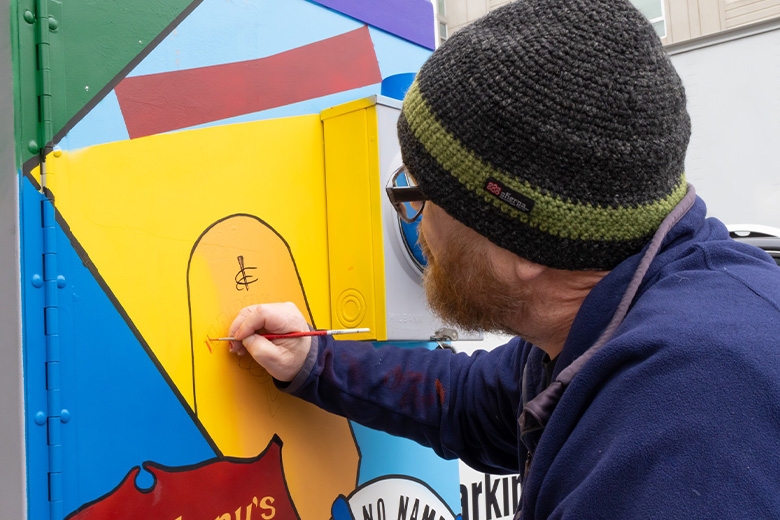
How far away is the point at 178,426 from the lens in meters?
1.63

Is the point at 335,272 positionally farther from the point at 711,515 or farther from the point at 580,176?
the point at 711,515

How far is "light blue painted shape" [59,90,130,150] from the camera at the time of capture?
150 centimetres

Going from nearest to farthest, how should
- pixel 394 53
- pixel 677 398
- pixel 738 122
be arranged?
pixel 677 398, pixel 394 53, pixel 738 122

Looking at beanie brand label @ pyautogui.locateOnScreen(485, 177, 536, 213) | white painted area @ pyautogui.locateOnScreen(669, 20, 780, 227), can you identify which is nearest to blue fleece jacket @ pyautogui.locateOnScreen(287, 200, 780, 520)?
beanie brand label @ pyautogui.locateOnScreen(485, 177, 536, 213)

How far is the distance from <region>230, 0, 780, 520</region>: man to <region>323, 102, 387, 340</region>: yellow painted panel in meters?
0.18

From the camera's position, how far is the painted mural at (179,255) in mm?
1438

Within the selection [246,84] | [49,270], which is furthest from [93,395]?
[246,84]

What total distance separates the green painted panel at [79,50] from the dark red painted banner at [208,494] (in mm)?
682

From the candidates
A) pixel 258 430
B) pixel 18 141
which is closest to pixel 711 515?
pixel 258 430

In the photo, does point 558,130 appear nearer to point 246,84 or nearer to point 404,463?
point 246,84

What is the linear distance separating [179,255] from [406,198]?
20.0 inches

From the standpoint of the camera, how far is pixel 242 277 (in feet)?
5.87

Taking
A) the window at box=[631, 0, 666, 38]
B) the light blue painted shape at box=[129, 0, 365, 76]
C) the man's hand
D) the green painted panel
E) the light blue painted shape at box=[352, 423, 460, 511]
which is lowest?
the light blue painted shape at box=[352, 423, 460, 511]

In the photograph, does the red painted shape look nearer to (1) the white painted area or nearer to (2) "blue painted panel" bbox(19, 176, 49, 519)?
(2) "blue painted panel" bbox(19, 176, 49, 519)
